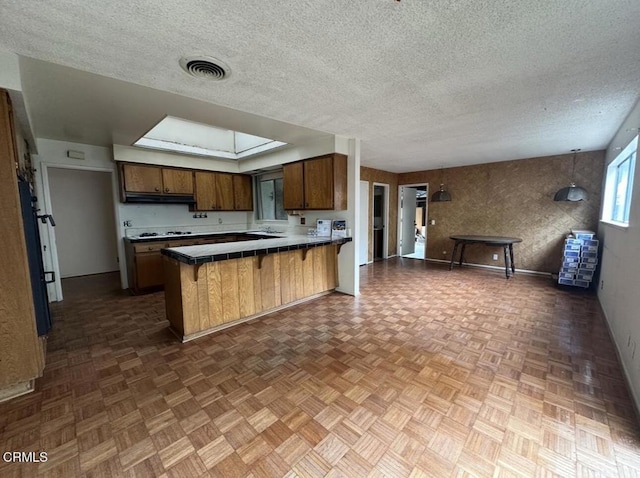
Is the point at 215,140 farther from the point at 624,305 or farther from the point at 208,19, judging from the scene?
A: the point at 624,305

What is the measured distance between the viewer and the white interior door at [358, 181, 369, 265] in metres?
5.94

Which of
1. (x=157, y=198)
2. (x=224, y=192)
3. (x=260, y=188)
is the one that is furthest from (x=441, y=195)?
(x=157, y=198)

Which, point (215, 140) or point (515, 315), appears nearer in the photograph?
point (515, 315)

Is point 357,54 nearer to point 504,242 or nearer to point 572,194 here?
point 504,242

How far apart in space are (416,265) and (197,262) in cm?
504

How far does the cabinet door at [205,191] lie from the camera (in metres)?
4.90

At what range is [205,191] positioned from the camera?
197 inches

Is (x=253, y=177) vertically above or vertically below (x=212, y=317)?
above

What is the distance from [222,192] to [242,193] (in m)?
0.44

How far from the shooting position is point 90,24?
139cm

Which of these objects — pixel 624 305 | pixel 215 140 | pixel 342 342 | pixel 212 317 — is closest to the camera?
pixel 624 305

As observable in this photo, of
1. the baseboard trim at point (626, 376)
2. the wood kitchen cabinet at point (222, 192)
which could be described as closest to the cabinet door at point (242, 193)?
the wood kitchen cabinet at point (222, 192)

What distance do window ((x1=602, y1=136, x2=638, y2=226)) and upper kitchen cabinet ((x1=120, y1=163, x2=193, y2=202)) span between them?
603 cm

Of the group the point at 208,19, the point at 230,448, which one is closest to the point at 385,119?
the point at 208,19
